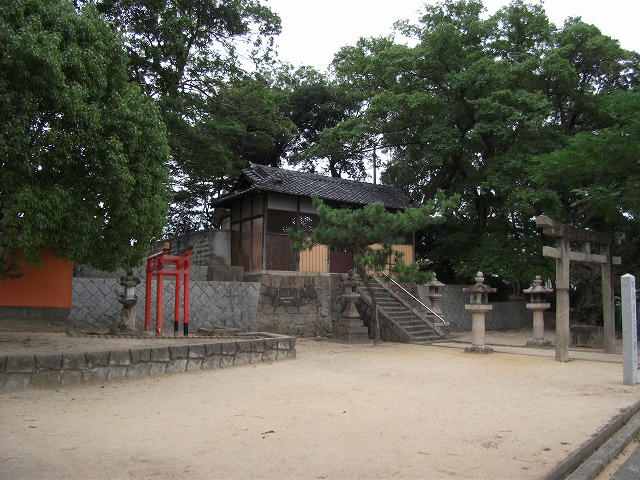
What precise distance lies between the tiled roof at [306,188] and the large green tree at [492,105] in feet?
7.94

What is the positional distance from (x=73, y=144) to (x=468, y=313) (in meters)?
19.2

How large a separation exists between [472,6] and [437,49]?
3.22 metres

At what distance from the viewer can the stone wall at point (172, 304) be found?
13672mm

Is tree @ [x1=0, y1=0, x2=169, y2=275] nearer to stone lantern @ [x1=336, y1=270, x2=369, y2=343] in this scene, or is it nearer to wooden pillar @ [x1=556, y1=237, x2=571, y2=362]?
stone lantern @ [x1=336, y1=270, x2=369, y2=343]

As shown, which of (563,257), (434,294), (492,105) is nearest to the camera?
(563,257)

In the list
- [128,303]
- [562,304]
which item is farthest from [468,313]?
[128,303]

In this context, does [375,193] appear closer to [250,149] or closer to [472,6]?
[250,149]

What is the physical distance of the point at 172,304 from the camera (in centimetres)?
1516

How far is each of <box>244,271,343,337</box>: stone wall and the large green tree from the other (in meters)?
6.34

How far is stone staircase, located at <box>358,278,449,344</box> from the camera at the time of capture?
1641cm

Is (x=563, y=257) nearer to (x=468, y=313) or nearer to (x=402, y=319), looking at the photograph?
(x=402, y=319)

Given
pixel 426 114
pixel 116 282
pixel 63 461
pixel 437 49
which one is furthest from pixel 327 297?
pixel 63 461

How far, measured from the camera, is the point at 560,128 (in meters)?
21.0

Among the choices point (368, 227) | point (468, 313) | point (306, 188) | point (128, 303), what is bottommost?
point (468, 313)
